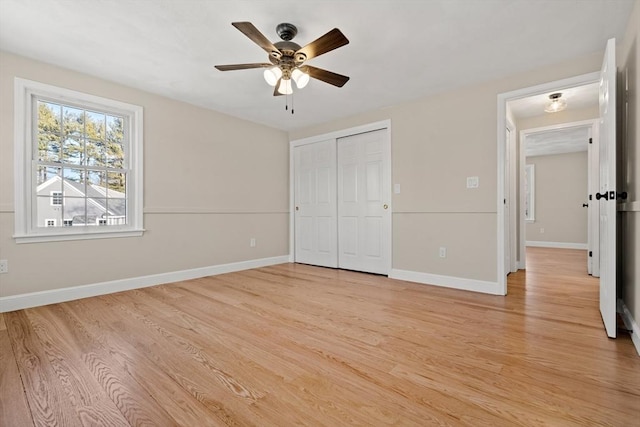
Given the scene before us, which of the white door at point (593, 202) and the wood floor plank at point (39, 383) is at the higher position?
the white door at point (593, 202)

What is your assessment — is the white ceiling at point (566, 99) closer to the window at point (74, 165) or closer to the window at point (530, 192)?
the window at point (530, 192)

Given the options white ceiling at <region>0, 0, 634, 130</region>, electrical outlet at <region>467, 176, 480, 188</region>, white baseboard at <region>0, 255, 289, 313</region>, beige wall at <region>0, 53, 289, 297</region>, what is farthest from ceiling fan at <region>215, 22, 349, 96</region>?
white baseboard at <region>0, 255, 289, 313</region>

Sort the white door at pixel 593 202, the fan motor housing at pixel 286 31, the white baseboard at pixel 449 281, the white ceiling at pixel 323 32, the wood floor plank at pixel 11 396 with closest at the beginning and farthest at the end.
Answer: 1. the wood floor plank at pixel 11 396
2. the white ceiling at pixel 323 32
3. the fan motor housing at pixel 286 31
4. the white baseboard at pixel 449 281
5. the white door at pixel 593 202

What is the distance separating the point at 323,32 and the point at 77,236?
3087 mm

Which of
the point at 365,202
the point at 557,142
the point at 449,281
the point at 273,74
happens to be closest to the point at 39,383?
the point at 273,74

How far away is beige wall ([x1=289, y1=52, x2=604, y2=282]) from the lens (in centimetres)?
321

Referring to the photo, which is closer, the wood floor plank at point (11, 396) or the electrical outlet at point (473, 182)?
the wood floor plank at point (11, 396)

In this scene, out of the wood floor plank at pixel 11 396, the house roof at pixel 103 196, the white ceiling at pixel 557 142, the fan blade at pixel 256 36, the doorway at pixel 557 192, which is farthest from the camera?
the doorway at pixel 557 192

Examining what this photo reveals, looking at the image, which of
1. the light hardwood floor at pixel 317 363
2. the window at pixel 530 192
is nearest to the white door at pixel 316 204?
the light hardwood floor at pixel 317 363

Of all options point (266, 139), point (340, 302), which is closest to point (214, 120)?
point (266, 139)

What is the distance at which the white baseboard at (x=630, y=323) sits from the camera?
1843mm

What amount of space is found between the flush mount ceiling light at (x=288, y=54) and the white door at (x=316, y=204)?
86.4 inches

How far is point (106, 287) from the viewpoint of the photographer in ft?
10.5

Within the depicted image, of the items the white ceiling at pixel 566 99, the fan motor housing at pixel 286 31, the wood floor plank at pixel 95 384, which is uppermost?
the white ceiling at pixel 566 99
